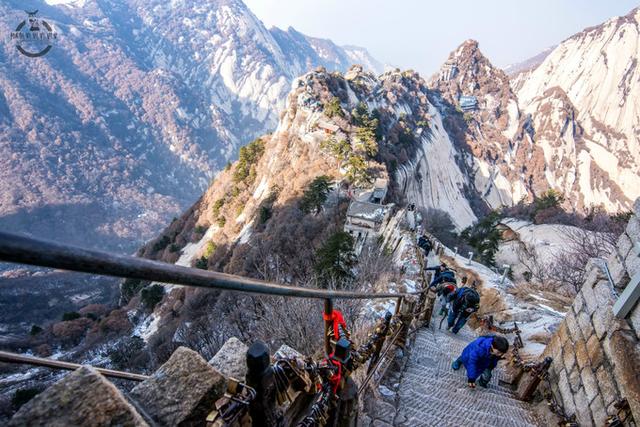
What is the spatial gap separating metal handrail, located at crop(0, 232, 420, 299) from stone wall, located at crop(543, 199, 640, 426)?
14.9ft

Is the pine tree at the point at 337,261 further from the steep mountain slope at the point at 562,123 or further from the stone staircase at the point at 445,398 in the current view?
the steep mountain slope at the point at 562,123

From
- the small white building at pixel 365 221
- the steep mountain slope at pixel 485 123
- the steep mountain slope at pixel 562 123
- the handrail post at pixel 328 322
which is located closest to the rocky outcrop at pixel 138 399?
the handrail post at pixel 328 322

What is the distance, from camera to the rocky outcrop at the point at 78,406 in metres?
1.34

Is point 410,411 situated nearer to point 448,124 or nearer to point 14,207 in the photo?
point 448,124

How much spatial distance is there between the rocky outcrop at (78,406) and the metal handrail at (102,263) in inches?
25.9

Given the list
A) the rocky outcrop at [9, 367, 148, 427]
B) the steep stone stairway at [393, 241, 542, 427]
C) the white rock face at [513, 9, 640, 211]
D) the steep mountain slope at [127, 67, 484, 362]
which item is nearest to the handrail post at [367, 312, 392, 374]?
the steep stone stairway at [393, 241, 542, 427]

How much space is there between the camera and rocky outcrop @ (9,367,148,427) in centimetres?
134

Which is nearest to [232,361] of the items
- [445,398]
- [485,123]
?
[445,398]

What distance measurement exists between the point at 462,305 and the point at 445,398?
142 inches

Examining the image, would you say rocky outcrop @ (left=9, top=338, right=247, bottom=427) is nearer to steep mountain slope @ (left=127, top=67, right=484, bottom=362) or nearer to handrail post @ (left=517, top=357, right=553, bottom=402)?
handrail post @ (left=517, top=357, right=553, bottom=402)

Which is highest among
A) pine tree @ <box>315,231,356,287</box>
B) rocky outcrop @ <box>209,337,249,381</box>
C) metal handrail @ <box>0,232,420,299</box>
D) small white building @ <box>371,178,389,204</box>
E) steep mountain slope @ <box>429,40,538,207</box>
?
steep mountain slope @ <box>429,40,538,207</box>

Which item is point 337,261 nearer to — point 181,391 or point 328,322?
point 328,322

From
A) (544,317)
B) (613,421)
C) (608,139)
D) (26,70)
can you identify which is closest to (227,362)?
(613,421)

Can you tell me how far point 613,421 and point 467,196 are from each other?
75.8m
